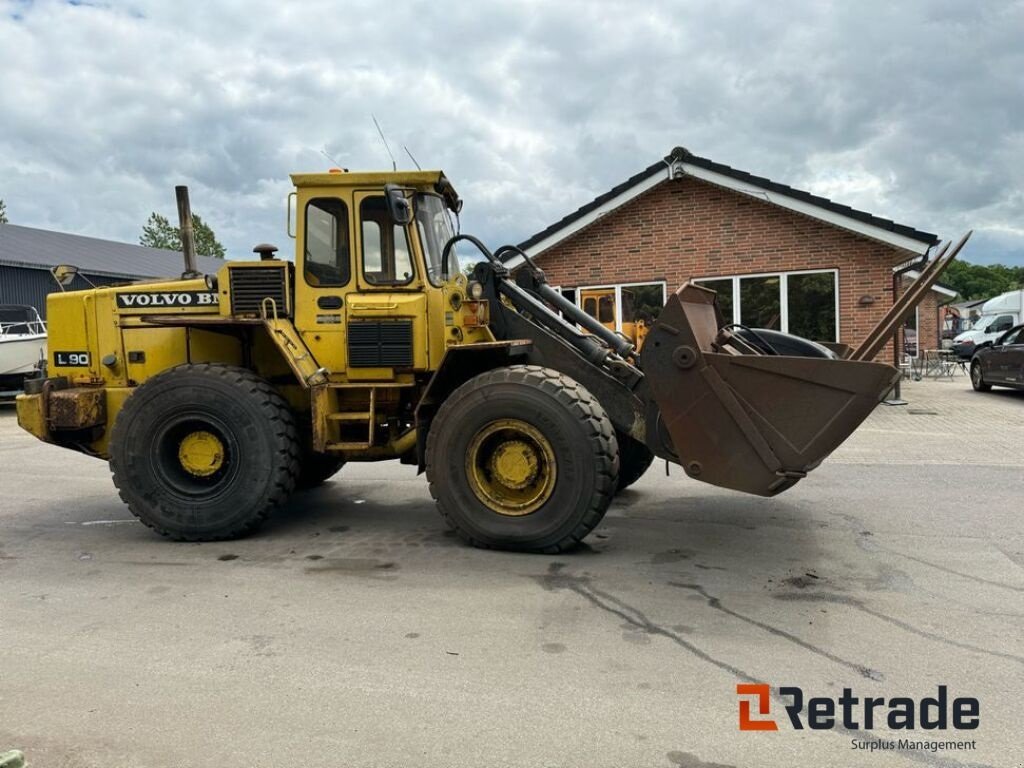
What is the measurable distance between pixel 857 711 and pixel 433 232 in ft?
14.1

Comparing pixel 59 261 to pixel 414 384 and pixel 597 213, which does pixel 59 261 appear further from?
pixel 414 384

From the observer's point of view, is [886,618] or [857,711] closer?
[857,711]

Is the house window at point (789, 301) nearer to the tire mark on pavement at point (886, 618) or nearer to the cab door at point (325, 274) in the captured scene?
the cab door at point (325, 274)

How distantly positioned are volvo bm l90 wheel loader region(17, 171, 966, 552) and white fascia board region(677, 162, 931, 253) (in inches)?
340

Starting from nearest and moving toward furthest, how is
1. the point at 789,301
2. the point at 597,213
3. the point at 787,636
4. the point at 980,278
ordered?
the point at 787,636, the point at 789,301, the point at 597,213, the point at 980,278

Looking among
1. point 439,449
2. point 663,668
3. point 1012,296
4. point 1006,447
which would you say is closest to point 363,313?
point 439,449

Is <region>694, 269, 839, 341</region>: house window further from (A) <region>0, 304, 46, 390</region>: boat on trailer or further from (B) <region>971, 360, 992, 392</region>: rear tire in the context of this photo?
(A) <region>0, 304, 46, 390</region>: boat on trailer

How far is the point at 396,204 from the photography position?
525cm

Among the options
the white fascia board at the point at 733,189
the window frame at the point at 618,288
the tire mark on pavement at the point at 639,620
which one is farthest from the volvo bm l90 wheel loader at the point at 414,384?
the window frame at the point at 618,288

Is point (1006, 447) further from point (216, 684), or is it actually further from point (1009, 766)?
point (216, 684)

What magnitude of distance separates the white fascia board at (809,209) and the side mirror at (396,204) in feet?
35.3

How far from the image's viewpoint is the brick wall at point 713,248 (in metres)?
14.3

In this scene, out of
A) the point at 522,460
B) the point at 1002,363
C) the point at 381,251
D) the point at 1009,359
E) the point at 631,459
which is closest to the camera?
the point at 522,460

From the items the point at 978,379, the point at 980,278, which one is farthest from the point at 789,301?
the point at 980,278
